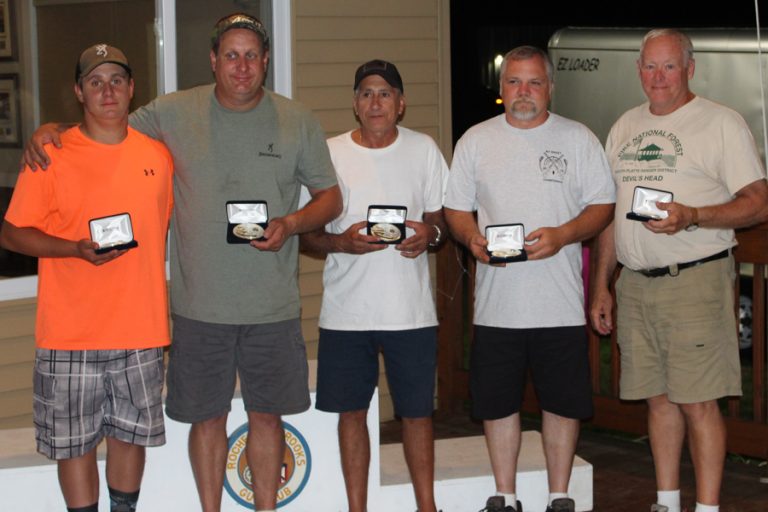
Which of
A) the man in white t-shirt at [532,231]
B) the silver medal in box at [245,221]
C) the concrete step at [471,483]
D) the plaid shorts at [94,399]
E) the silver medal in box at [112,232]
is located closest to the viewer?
the silver medal in box at [112,232]

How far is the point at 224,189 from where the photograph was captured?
4336mm

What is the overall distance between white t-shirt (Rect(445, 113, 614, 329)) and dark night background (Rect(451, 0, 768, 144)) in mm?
12607

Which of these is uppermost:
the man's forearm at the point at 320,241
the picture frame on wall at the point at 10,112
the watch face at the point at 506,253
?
the picture frame on wall at the point at 10,112

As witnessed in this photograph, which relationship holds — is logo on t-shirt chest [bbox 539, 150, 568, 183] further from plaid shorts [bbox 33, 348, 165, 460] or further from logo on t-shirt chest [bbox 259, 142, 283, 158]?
plaid shorts [bbox 33, 348, 165, 460]

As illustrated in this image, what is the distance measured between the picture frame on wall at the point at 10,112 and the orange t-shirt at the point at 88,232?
160 centimetres

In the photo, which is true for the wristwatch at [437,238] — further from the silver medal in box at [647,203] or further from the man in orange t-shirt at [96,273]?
the man in orange t-shirt at [96,273]

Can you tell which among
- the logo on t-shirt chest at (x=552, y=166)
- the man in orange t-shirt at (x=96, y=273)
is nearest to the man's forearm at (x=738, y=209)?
the logo on t-shirt chest at (x=552, y=166)

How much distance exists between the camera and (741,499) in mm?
5621

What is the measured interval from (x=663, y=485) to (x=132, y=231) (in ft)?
7.85

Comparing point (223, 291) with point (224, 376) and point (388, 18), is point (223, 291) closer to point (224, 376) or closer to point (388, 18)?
point (224, 376)

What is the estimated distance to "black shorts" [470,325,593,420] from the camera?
4660 millimetres

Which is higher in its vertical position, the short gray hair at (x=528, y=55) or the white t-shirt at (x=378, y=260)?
the short gray hair at (x=528, y=55)

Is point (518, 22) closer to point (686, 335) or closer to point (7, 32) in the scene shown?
point (7, 32)

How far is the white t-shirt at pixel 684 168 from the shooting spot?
177 inches
